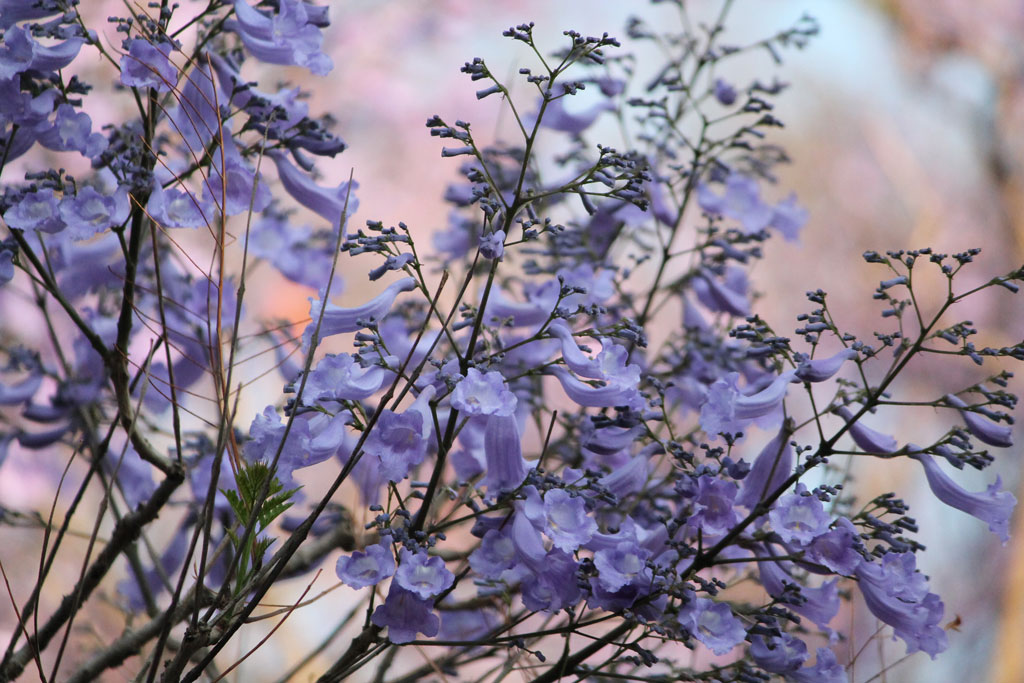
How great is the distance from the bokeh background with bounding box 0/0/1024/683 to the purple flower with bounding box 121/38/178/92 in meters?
1.65

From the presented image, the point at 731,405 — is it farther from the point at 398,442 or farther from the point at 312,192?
the point at 312,192

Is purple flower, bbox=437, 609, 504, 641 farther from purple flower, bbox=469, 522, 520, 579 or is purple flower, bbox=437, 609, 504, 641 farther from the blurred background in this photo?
the blurred background

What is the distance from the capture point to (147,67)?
1.77 feet

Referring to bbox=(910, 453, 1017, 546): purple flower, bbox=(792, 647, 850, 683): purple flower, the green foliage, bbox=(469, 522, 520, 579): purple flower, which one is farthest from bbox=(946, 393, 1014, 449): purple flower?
the green foliage

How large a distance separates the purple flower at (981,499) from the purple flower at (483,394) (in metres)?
0.23

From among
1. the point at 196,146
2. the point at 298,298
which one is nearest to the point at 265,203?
the point at 196,146

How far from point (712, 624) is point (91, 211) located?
413 millimetres

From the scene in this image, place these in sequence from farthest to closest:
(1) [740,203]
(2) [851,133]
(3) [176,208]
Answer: (2) [851,133], (1) [740,203], (3) [176,208]

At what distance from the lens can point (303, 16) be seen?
58cm

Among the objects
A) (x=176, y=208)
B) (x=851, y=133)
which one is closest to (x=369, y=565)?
(x=176, y=208)

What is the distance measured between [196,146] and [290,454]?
25cm

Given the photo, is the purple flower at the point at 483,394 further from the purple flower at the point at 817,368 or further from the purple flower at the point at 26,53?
the purple flower at the point at 26,53

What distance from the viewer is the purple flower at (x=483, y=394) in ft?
1.49

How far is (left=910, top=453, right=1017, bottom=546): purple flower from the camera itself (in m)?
0.53
